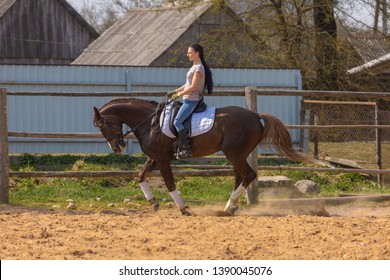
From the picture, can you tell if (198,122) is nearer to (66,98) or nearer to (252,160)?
(252,160)

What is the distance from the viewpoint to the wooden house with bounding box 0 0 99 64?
120 feet

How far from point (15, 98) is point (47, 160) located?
2259mm

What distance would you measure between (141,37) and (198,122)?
2093 cm

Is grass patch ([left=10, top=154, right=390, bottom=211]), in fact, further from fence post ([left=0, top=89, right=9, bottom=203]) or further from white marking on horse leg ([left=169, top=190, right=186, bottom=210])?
white marking on horse leg ([left=169, top=190, right=186, bottom=210])

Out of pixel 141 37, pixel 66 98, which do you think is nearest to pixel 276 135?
pixel 66 98

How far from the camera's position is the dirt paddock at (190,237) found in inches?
310

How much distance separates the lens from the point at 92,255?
782 centimetres

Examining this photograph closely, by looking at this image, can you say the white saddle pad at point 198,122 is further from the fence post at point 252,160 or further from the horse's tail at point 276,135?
the fence post at point 252,160

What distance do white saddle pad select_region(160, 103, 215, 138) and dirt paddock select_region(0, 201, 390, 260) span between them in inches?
45.1

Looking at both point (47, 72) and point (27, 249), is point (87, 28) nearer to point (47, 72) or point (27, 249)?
point (47, 72)

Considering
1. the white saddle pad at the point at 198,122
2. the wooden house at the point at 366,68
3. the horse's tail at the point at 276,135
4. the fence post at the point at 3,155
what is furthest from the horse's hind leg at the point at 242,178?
the wooden house at the point at 366,68

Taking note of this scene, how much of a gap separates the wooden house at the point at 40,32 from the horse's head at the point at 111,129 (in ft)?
81.8

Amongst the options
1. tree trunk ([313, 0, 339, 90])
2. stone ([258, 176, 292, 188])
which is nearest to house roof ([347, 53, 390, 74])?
tree trunk ([313, 0, 339, 90])

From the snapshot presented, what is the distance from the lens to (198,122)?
451 inches
